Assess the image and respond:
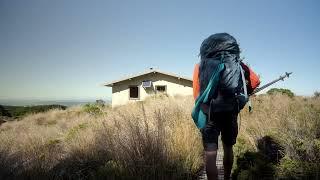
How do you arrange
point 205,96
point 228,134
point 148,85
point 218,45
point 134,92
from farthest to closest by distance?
point 134,92
point 148,85
point 228,134
point 218,45
point 205,96

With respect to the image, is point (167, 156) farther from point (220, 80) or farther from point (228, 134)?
point (220, 80)

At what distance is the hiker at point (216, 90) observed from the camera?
3.42 m


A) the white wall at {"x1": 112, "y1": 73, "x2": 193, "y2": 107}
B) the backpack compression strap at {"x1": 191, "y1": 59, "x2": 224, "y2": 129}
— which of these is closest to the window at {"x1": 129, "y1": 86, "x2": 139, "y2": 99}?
the white wall at {"x1": 112, "y1": 73, "x2": 193, "y2": 107}

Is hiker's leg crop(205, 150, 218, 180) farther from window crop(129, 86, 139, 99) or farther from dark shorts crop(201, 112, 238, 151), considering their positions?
window crop(129, 86, 139, 99)

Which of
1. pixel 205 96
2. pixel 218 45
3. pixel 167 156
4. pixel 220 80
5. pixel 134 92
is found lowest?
pixel 167 156

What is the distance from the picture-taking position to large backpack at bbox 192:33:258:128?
3416 millimetres

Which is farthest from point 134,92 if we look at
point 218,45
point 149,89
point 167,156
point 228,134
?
point 218,45

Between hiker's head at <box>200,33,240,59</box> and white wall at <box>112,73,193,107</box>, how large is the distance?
26.2 m

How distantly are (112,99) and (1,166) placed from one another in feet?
89.1

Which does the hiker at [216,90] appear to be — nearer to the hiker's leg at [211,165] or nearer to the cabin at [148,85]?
the hiker's leg at [211,165]

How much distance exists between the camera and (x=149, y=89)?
30.8 meters

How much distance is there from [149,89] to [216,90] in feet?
90.0

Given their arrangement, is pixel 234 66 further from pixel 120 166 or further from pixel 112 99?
pixel 112 99

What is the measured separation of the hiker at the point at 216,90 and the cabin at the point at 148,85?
26248 mm
